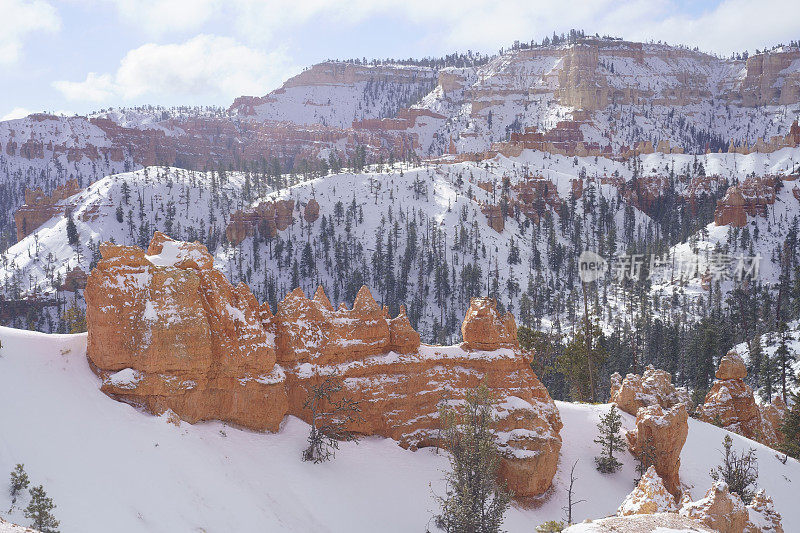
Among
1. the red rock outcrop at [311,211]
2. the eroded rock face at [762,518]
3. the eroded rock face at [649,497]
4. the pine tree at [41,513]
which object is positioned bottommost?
the eroded rock face at [762,518]

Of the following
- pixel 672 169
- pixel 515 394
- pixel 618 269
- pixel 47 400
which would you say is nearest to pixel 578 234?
pixel 618 269

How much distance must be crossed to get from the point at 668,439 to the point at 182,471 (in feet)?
74.7

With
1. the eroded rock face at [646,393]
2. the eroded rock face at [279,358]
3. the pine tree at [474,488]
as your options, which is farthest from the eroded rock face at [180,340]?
the eroded rock face at [646,393]

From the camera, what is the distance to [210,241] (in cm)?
13212

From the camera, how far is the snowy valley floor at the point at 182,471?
59.1 ft

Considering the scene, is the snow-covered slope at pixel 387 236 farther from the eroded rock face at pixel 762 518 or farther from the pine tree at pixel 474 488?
the eroded rock face at pixel 762 518

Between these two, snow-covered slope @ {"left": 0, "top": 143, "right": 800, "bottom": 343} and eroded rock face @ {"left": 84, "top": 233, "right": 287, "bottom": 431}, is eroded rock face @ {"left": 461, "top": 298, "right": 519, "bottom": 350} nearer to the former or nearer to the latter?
eroded rock face @ {"left": 84, "top": 233, "right": 287, "bottom": 431}

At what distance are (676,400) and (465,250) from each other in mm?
93737

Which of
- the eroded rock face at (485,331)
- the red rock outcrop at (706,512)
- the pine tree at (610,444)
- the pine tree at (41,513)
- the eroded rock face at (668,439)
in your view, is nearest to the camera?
the red rock outcrop at (706,512)

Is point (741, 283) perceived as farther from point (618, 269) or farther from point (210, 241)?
point (210, 241)

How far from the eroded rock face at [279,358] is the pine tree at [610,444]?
8.83 feet

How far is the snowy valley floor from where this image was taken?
709 inches

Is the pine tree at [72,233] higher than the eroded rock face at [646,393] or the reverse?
higher

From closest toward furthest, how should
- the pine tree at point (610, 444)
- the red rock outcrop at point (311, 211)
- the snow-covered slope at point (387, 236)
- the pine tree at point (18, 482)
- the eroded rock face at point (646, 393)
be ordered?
the pine tree at point (18, 482)
the pine tree at point (610, 444)
the eroded rock face at point (646, 393)
the snow-covered slope at point (387, 236)
the red rock outcrop at point (311, 211)
